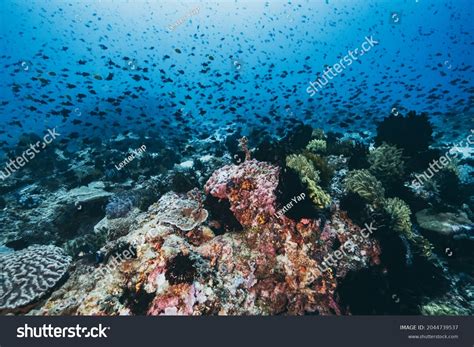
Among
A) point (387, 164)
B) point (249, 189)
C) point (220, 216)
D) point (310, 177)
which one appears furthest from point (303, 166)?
point (387, 164)

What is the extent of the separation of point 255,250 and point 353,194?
8.92 ft

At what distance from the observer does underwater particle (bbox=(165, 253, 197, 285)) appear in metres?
4.64

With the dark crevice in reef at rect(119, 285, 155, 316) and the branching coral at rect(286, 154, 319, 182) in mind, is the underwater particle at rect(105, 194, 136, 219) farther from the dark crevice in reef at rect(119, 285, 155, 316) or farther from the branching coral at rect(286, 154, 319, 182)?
the branching coral at rect(286, 154, 319, 182)

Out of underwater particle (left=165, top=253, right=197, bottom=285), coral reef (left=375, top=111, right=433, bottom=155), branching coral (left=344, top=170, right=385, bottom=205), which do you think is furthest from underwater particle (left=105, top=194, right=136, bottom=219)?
coral reef (left=375, top=111, right=433, bottom=155)

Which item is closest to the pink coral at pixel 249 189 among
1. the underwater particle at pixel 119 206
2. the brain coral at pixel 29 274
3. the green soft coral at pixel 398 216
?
the green soft coral at pixel 398 216

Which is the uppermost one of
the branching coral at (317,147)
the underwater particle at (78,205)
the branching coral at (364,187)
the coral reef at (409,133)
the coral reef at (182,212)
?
the underwater particle at (78,205)

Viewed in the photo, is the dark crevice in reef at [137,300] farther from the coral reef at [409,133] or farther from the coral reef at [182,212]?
the coral reef at [409,133]

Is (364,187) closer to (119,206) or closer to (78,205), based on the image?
(119,206)

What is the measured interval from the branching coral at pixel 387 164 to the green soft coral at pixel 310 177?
344cm

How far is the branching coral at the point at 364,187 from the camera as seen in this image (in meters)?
6.57

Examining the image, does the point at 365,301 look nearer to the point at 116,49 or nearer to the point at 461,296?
the point at 461,296

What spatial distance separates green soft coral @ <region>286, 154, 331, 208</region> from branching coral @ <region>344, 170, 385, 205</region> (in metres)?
0.96

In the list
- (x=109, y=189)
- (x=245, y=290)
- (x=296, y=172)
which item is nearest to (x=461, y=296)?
(x=296, y=172)

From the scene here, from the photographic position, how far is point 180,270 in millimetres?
4742
